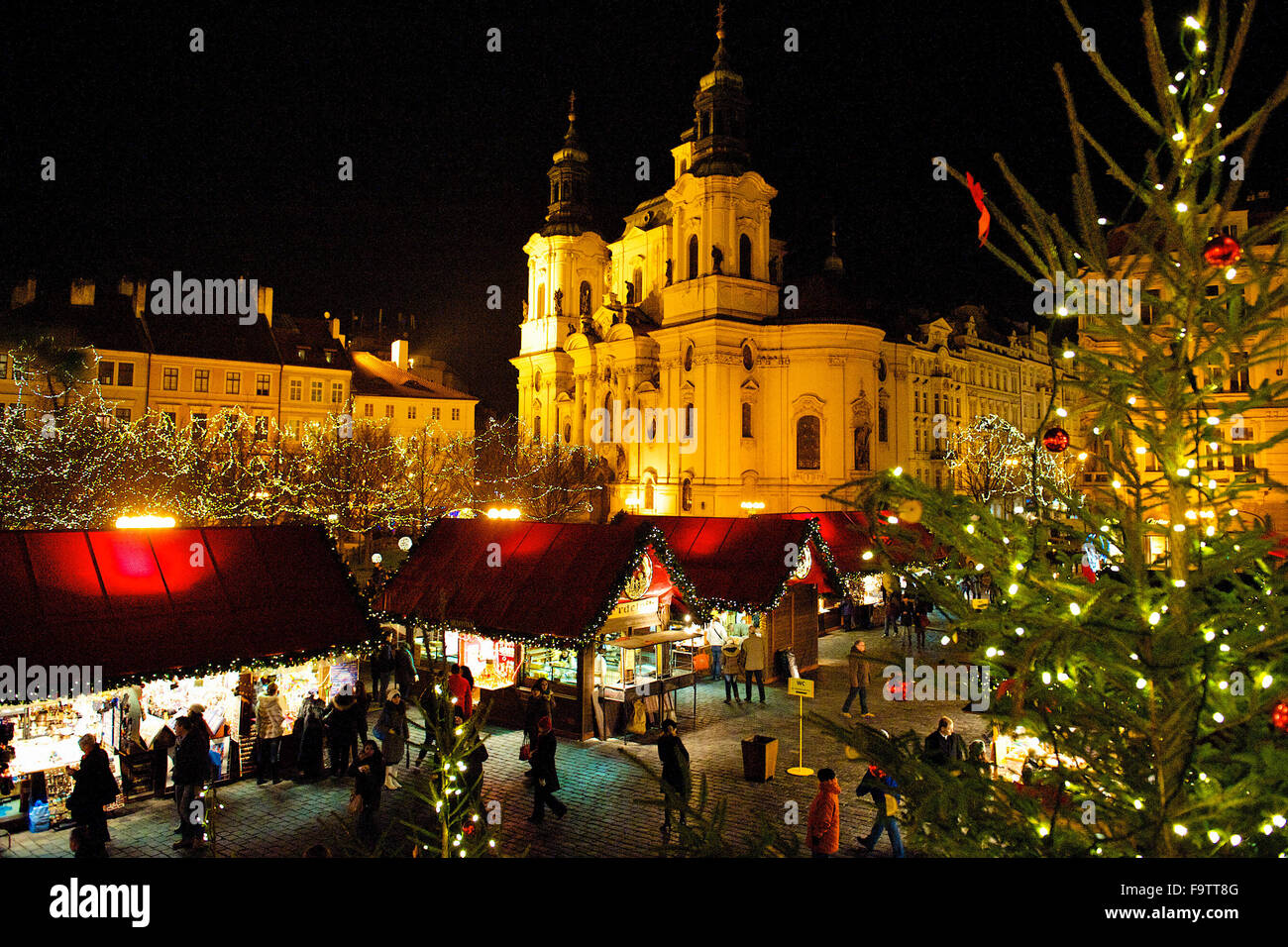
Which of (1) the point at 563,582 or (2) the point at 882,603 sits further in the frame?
(2) the point at 882,603

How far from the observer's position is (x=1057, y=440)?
5.07 meters

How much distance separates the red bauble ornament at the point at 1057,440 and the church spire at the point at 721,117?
41.4 metres

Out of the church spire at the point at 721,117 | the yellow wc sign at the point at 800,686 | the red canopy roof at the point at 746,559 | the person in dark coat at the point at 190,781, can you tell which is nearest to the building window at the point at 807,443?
the church spire at the point at 721,117

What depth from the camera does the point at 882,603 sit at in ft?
85.5

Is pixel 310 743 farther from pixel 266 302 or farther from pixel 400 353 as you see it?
pixel 400 353

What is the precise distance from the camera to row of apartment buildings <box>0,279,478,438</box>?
43156 millimetres

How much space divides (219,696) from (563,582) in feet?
19.0

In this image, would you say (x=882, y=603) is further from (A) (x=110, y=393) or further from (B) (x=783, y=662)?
(A) (x=110, y=393)

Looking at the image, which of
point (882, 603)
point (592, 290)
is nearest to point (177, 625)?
point (882, 603)

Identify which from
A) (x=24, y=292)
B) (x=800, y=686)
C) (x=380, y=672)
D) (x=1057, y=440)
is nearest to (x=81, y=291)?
(x=24, y=292)

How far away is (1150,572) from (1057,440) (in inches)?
79.4

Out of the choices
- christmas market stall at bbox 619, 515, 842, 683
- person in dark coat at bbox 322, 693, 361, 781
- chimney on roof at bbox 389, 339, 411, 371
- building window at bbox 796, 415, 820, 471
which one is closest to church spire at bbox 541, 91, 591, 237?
chimney on roof at bbox 389, 339, 411, 371

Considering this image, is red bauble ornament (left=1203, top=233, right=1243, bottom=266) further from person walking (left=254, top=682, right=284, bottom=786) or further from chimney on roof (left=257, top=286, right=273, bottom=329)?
chimney on roof (left=257, top=286, right=273, bottom=329)
